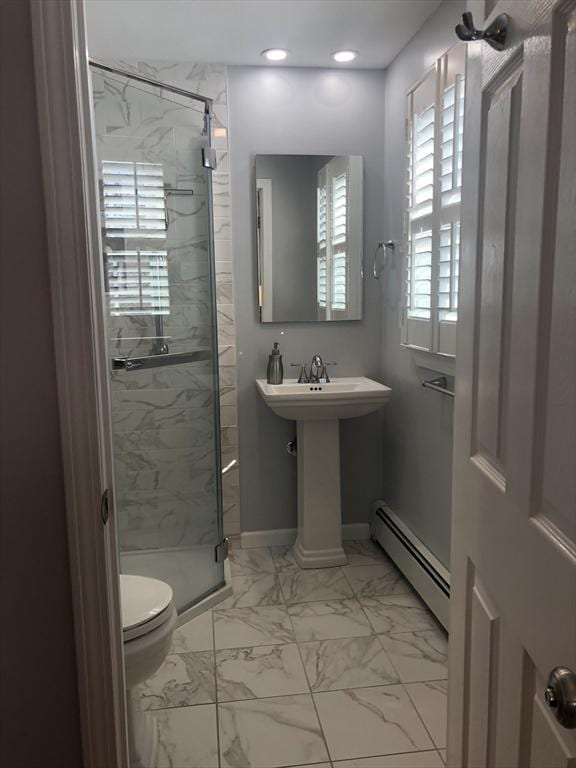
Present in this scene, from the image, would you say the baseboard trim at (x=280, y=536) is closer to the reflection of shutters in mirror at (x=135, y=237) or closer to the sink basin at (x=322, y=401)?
the sink basin at (x=322, y=401)

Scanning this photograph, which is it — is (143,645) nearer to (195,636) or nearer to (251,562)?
(195,636)

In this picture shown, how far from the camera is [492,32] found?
94 centimetres

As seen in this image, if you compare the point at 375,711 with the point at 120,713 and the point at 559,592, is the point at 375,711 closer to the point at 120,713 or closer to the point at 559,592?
the point at 120,713

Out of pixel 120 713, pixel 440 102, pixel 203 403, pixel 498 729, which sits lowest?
pixel 120 713

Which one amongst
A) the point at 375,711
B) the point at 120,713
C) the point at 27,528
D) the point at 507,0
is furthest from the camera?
the point at 375,711

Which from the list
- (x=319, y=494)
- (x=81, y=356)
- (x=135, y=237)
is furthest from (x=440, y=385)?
(x=81, y=356)

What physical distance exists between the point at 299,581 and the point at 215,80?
98.7 inches

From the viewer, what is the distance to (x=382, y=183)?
324 centimetres

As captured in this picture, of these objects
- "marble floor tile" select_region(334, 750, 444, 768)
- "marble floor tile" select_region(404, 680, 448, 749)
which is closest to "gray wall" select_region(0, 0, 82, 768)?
"marble floor tile" select_region(334, 750, 444, 768)

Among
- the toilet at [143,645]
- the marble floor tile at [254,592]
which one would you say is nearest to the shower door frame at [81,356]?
the toilet at [143,645]

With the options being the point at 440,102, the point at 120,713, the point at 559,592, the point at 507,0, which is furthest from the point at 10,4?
the point at 440,102

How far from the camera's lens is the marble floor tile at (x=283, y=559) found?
314 centimetres

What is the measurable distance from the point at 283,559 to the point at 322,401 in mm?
944

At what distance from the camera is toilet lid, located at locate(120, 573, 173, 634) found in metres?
1.76
